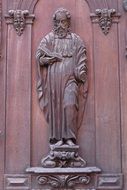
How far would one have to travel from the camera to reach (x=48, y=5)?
509 centimetres

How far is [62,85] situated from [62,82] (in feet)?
0.09

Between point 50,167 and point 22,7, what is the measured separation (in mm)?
1571

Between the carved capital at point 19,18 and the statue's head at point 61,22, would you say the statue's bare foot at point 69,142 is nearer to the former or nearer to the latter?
the statue's head at point 61,22

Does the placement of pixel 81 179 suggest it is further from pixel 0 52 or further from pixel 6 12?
pixel 6 12

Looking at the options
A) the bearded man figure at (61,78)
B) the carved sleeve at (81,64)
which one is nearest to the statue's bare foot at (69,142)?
the bearded man figure at (61,78)

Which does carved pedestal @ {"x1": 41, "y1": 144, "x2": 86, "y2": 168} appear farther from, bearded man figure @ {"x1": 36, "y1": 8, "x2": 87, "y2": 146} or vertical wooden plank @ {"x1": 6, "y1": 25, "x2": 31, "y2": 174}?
vertical wooden plank @ {"x1": 6, "y1": 25, "x2": 31, "y2": 174}

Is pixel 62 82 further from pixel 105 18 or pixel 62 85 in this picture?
pixel 105 18

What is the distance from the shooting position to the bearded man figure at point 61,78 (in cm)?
485

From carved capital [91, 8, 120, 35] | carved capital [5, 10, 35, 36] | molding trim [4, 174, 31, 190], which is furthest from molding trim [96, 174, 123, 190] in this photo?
carved capital [5, 10, 35, 36]

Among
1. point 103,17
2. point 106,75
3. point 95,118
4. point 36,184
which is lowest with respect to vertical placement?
point 36,184

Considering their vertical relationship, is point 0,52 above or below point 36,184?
above

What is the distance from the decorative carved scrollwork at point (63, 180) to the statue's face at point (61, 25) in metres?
1.34

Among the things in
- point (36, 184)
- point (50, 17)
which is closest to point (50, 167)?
point (36, 184)

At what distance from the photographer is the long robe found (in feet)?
15.9
